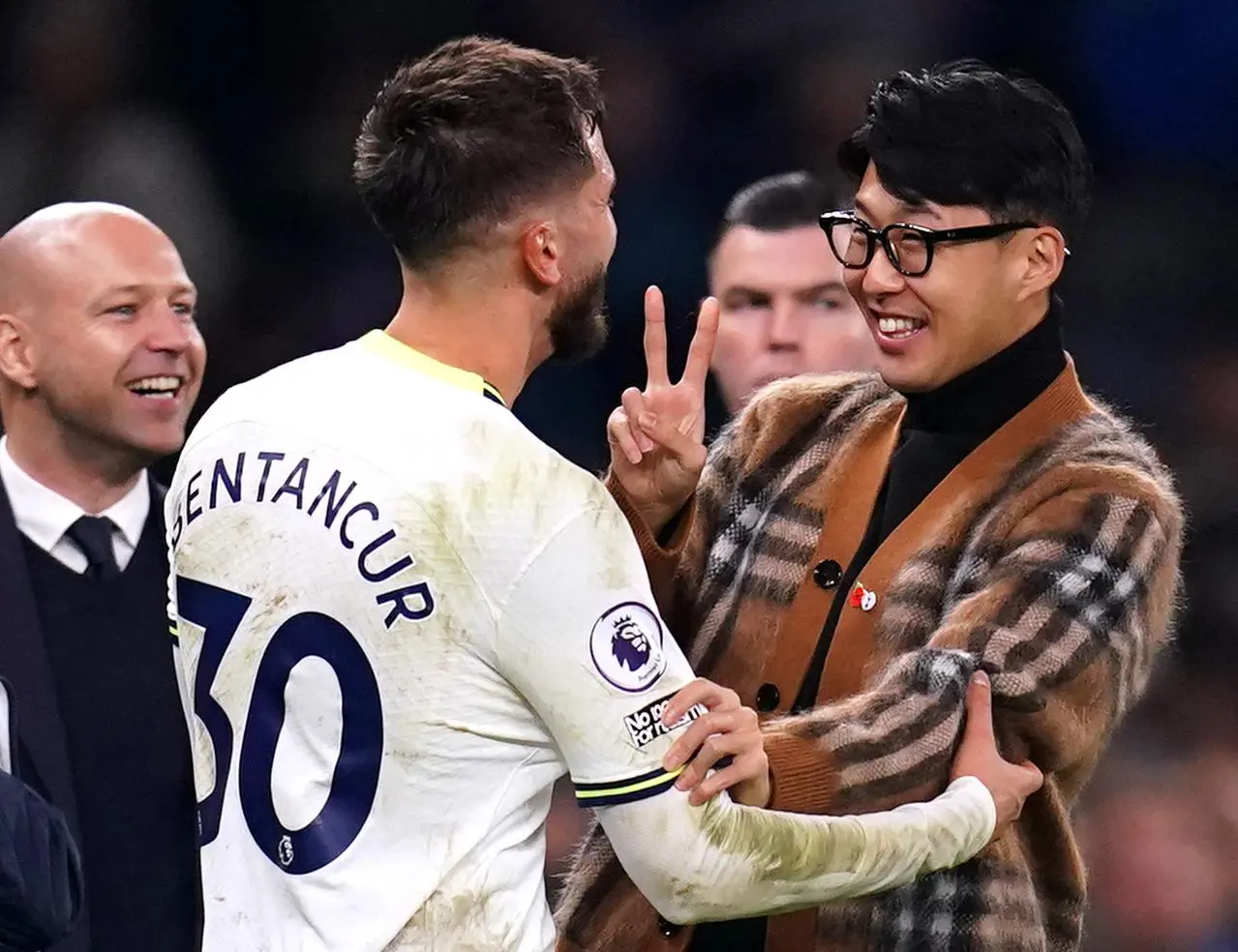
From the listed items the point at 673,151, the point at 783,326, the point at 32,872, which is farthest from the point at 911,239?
the point at 673,151

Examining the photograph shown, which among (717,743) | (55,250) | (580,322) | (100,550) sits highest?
(55,250)

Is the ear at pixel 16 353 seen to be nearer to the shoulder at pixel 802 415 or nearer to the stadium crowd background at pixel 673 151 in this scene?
the shoulder at pixel 802 415

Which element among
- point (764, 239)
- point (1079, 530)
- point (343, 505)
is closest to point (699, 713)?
point (343, 505)

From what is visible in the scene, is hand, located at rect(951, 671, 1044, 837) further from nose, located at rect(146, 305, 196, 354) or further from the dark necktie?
nose, located at rect(146, 305, 196, 354)

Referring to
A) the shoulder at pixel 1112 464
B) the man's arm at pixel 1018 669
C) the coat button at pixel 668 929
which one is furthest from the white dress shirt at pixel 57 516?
the shoulder at pixel 1112 464

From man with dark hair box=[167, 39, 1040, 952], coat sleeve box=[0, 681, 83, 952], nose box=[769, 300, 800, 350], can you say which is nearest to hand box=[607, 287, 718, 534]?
man with dark hair box=[167, 39, 1040, 952]

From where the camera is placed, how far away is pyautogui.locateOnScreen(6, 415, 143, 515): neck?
8.61 ft

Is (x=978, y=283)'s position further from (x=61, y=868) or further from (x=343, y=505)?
(x=61, y=868)

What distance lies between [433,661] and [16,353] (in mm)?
1271

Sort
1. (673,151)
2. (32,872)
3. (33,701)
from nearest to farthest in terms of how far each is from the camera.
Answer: (32,872) < (33,701) < (673,151)

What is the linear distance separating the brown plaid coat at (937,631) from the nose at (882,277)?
0.60 feet

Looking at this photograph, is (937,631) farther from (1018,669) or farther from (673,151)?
(673,151)

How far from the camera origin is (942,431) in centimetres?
217

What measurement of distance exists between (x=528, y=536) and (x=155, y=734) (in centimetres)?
106
